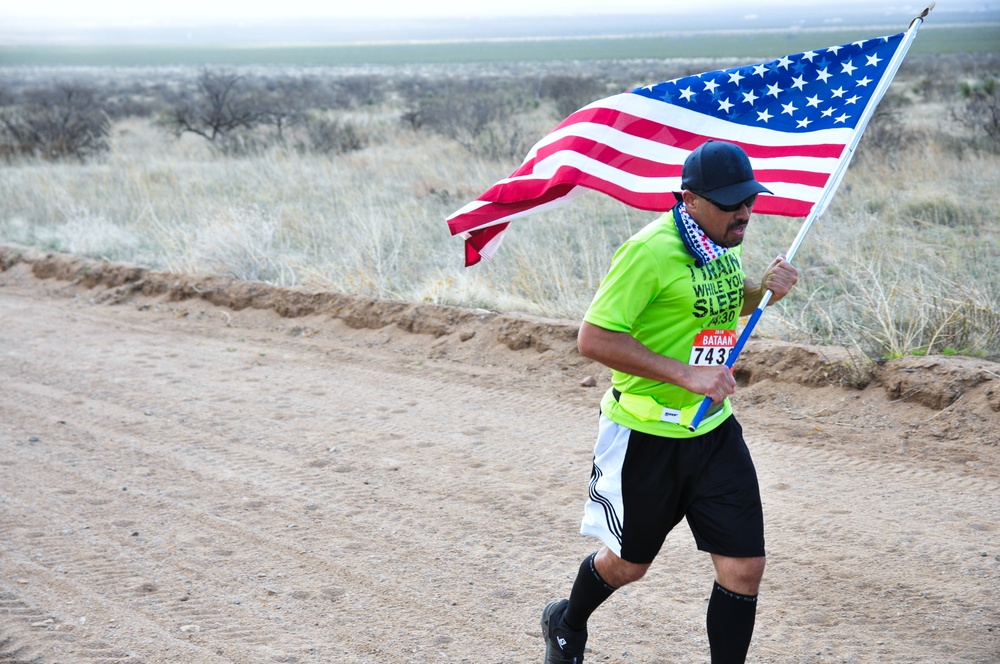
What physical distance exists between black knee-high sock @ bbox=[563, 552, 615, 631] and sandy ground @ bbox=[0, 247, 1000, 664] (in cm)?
44

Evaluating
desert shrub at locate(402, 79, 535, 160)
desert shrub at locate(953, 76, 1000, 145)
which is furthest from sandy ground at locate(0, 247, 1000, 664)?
desert shrub at locate(953, 76, 1000, 145)

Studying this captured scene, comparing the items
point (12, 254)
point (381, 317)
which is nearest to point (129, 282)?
point (12, 254)

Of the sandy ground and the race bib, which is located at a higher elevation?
the race bib

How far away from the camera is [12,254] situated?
1188 cm

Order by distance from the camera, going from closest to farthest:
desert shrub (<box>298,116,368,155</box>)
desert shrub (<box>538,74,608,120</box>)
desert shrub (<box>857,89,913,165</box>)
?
desert shrub (<box>857,89,913,165</box>), desert shrub (<box>298,116,368,155</box>), desert shrub (<box>538,74,608,120</box>)

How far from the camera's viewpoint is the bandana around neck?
10.0 feet

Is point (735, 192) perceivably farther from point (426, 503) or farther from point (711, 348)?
point (426, 503)

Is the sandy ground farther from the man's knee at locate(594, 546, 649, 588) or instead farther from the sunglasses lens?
the sunglasses lens

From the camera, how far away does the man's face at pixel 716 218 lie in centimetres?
303

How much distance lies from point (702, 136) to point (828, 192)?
1180 millimetres

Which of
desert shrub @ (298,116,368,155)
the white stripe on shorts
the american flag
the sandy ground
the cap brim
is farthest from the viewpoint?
desert shrub @ (298,116,368,155)

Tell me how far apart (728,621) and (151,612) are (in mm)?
2377

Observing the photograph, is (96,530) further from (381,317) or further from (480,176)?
(480,176)

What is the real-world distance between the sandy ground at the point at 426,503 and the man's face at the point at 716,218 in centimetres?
161
